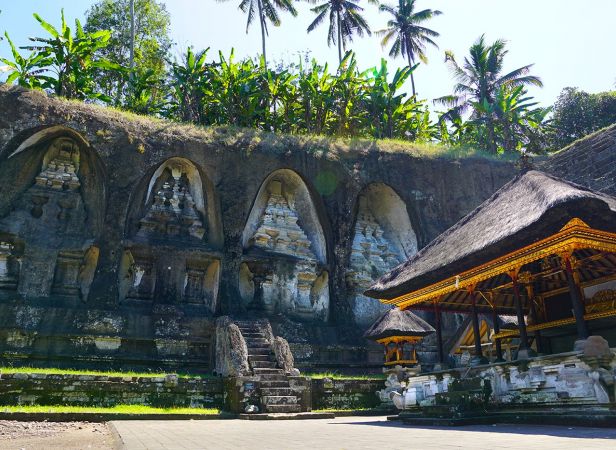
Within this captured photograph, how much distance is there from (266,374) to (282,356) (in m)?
1.09

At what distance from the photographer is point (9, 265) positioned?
16.6m

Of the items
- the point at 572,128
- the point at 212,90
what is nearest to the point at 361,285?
the point at 212,90

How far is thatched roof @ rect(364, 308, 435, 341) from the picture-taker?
13.7 metres

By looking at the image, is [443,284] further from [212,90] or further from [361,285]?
[212,90]

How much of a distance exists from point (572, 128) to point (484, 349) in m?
21.7

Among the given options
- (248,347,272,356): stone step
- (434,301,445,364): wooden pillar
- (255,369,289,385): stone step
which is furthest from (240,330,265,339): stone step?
(434,301,445,364): wooden pillar

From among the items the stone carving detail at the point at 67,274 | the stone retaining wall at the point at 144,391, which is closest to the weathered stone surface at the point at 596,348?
the stone retaining wall at the point at 144,391

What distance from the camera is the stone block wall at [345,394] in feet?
41.4

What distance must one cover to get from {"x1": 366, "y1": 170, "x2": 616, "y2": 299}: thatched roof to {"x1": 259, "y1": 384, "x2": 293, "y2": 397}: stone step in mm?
2911

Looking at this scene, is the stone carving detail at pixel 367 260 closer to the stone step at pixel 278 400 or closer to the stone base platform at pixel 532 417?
the stone step at pixel 278 400

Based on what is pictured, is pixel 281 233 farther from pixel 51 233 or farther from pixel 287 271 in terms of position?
pixel 51 233

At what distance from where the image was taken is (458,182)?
22078 mm

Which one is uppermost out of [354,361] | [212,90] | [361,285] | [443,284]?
[212,90]

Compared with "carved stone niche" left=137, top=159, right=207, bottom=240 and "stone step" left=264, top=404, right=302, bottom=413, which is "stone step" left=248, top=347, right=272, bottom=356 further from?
"carved stone niche" left=137, top=159, right=207, bottom=240
